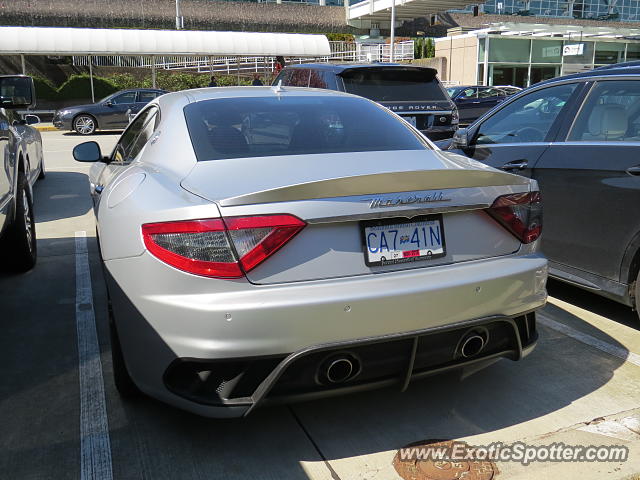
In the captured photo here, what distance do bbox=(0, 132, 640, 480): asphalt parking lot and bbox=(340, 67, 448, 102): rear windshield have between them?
181 inches

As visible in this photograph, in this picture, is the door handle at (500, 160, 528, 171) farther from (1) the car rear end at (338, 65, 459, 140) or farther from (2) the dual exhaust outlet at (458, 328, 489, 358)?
(1) the car rear end at (338, 65, 459, 140)

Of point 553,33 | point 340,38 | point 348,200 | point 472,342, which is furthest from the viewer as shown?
point 340,38

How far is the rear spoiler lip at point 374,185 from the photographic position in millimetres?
2443

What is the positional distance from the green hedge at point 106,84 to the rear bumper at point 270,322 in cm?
2603

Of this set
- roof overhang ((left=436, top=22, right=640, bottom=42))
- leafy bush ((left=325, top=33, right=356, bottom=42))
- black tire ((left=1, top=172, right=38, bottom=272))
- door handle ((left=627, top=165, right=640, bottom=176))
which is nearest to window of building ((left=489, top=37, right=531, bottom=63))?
roof overhang ((left=436, top=22, right=640, bottom=42))

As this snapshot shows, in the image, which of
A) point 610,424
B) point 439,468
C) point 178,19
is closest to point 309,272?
point 439,468

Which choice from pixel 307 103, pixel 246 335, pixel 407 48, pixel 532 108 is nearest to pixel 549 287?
pixel 532 108

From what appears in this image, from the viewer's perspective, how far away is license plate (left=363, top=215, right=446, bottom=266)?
8.41ft

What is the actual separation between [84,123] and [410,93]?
47.6 feet

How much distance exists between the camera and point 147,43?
98.7ft

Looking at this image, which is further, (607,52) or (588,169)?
(607,52)

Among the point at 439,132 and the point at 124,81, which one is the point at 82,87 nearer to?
the point at 124,81

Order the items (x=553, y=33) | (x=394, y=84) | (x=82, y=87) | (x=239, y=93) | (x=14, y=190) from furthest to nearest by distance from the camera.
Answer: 1. (x=553, y=33)
2. (x=82, y=87)
3. (x=394, y=84)
4. (x=14, y=190)
5. (x=239, y=93)

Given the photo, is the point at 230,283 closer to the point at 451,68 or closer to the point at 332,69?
the point at 332,69
